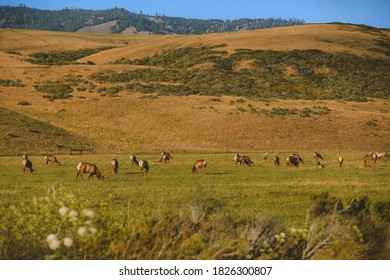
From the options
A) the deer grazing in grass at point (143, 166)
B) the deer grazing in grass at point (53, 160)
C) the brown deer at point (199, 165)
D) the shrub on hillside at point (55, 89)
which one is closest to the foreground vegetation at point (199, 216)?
the deer grazing in grass at point (143, 166)

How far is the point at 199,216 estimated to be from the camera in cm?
963

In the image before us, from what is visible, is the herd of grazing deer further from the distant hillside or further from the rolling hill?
the rolling hill

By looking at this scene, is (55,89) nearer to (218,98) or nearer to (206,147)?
(218,98)

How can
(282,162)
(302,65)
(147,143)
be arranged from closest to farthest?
(282,162) → (147,143) → (302,65)

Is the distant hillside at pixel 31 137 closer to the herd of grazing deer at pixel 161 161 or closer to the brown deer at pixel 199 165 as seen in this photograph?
the herd of grazing deer at pixel 161 161

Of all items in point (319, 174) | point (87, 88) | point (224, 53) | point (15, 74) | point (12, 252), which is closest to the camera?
point (12, 252)

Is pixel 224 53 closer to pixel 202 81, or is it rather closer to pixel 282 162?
pixel 202 81

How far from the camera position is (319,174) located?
105ft

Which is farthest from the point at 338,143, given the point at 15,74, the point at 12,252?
the point at 15,74

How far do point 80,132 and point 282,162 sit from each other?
99.5 ft

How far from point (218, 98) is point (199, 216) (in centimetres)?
7144

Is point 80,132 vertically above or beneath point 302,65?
beneath

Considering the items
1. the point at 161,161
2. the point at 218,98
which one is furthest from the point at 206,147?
the point at 218,98

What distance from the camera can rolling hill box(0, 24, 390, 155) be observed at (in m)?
58.9
